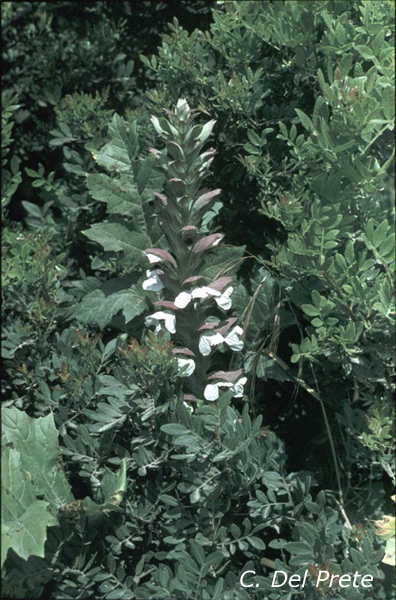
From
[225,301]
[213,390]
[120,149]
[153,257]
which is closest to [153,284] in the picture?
[153,257]

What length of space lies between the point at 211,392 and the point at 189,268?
12.9 inches

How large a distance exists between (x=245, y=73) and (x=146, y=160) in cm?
45

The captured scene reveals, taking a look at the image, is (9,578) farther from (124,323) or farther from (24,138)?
(24,138)

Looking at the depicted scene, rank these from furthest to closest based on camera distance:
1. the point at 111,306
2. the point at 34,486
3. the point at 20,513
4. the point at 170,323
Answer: the point at 111,306 → the point at 170,323 → the point at 34,486 → the point at 20,513

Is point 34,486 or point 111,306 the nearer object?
point 34,486

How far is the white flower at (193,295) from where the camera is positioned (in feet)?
6.45

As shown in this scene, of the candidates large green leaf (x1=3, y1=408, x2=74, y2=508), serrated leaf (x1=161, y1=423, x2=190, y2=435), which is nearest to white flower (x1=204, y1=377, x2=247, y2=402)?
serrated leaf (x1=161, y1=423, x2=190, y2=435)

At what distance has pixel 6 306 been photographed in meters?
2.35

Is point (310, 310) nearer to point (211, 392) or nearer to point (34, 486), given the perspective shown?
point (211, 392)

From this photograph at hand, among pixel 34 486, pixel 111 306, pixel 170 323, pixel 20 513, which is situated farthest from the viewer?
pixel 111 306

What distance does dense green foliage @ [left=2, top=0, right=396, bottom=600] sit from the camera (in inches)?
73.9

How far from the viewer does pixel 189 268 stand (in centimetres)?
204

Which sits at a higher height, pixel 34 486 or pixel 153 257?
pixel 153 257

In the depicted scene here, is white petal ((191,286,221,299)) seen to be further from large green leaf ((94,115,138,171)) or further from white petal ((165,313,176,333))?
large green leaf ((94,115,138,171))
